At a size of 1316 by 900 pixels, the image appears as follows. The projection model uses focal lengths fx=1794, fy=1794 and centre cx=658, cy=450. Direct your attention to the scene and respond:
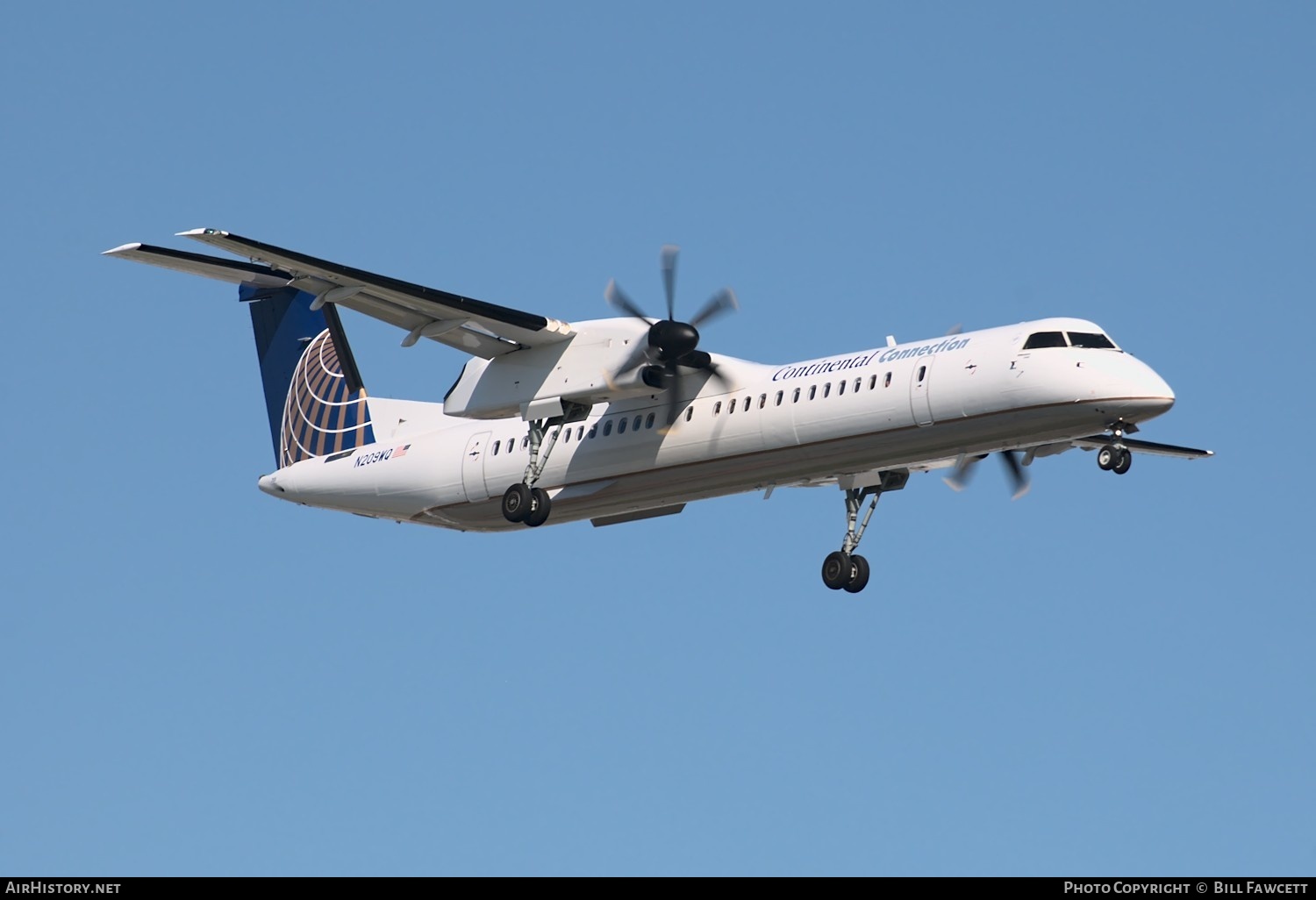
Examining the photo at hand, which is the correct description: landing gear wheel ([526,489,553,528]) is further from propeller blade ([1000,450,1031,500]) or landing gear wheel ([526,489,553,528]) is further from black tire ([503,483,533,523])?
propeller blade ([1000,450,1031,500])

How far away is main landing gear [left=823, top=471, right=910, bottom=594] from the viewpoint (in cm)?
2520

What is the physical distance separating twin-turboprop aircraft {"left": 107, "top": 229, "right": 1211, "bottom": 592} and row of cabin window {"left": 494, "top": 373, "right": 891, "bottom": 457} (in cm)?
3

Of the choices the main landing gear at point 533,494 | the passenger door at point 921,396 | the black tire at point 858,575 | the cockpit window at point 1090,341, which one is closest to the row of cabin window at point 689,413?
the main landing gear at point 533,494

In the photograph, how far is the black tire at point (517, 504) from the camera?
975 inches

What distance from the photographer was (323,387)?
29359 mm

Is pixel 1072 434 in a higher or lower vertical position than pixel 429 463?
lower

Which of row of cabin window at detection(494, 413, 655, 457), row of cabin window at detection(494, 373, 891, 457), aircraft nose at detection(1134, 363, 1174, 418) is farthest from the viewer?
row of cabin window at detection(494, 413, 655, 457)

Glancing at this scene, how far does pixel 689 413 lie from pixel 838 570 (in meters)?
3.32

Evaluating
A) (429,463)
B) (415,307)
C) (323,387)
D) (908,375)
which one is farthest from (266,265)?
(908,375)

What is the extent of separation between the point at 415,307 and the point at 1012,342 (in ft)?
26.4

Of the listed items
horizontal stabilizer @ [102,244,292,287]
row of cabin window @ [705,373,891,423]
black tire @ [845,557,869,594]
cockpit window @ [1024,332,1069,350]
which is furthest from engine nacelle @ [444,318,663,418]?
cockpit window @ [1024,332,1069,350]

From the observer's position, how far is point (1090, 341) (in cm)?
2150
